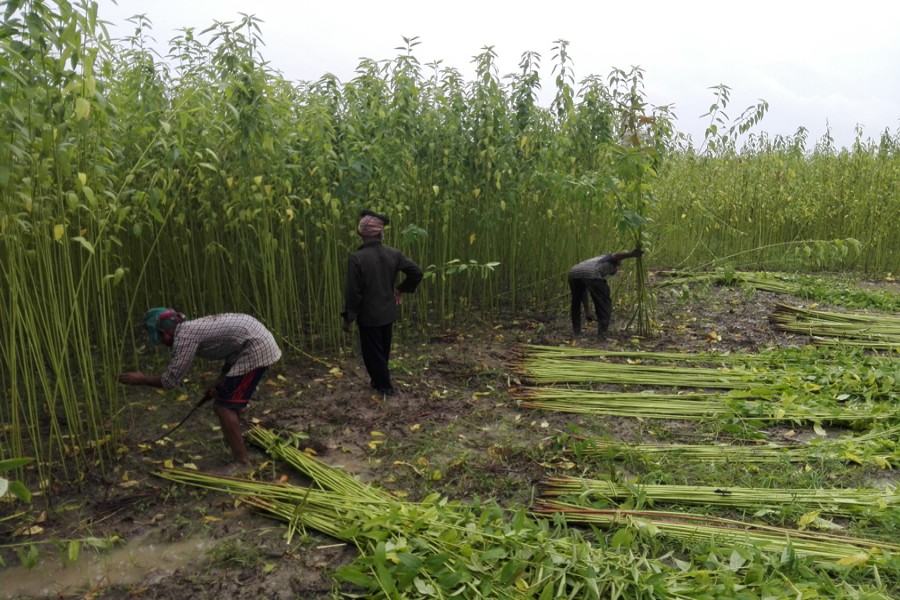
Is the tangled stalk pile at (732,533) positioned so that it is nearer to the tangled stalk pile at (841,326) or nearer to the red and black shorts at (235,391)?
the red and black shorts at (235,391)

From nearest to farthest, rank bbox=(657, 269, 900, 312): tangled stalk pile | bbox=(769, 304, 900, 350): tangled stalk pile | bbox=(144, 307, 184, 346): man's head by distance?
bbox=(144, 307, 184, 346): man's head, bbox=(769, 304, 900, 350): tangled stalk pile, bbox=(657, 269, 900, 312): tangled stalk pile

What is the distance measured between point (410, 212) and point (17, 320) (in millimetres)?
3746

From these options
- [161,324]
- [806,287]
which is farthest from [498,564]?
[806,287]

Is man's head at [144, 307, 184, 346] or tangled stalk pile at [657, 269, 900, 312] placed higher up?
man's head at [144, 307, 184, 346]

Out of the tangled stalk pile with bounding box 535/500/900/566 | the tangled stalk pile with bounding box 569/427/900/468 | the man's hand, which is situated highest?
the man's hand

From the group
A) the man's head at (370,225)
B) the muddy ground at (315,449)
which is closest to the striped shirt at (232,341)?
the muddy ground at (315,449)

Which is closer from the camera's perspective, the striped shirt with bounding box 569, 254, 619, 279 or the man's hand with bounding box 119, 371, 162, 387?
the man's hand with bounding box 119, 371, 162, 387

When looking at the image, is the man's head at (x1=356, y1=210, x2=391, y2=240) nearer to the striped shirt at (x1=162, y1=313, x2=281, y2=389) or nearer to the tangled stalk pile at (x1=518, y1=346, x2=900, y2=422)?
the striped shirt at (x1=162, y1=313, x2=281, y2=389)

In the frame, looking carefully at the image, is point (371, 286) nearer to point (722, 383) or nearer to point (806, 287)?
point (722, 383)

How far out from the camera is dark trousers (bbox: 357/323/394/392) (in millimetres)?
4953

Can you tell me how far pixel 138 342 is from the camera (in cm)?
570

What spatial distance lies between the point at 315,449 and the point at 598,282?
342cm

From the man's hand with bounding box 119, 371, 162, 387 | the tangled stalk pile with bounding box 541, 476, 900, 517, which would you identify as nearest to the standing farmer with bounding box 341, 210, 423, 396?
the man's hand with bounding box 119, 371, 162, 387

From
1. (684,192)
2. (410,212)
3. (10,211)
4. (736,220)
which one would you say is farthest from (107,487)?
(736,220)
